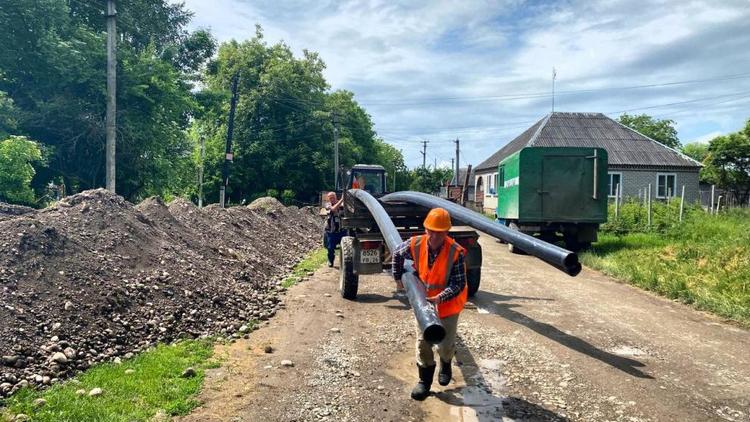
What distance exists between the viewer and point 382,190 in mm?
16875

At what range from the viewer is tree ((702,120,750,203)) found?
104ft

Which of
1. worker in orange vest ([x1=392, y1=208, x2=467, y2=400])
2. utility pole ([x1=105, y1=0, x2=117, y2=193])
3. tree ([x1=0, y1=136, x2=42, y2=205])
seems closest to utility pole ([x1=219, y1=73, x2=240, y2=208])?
utility pole ([x1=105, y1=0, x2=117, y2=193])

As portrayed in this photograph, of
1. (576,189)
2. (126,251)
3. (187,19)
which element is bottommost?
(126,251)

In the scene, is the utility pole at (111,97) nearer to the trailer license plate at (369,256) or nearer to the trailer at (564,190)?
the trailer license plate at (369,256)

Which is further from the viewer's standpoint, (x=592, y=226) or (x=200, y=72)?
(x=200, y=72)

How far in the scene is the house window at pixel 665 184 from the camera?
1335 inches

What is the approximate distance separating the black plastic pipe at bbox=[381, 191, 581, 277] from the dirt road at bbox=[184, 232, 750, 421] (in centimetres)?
107

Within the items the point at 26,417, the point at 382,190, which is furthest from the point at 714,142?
the point at 26,417

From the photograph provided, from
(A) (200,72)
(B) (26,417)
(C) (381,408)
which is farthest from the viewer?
(A) (200,72)

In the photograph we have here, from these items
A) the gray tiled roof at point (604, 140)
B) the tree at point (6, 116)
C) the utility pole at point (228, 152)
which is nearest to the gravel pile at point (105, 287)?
the tree at point (6, 116)

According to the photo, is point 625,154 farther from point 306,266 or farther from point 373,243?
point 373,243

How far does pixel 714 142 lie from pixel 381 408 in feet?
119

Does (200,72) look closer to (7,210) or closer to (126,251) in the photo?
(7,210)

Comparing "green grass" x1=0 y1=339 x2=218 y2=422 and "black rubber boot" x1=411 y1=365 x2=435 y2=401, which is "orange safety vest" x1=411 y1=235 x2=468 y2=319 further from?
"green grass" x1=0 y1=339 x2=218 y2=422
